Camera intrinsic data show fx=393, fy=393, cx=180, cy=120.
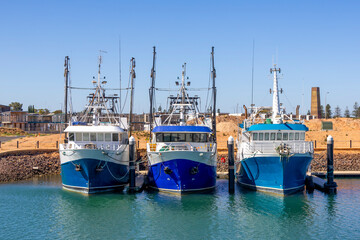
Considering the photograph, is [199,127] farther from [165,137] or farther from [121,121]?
[121,121]

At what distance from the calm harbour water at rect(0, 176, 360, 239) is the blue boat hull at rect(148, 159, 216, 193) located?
722 millimetres

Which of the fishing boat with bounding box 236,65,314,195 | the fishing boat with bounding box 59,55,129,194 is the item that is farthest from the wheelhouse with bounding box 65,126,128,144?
the fishing boat with bounding box 236,65,314,195

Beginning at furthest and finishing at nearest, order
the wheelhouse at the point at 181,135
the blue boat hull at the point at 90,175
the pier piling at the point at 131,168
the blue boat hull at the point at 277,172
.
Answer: the pier piling at the point at 131,168 → the wheelhouse at the point at 181,135 → the blue boat hull at the point at 90,175 → the blue boat hull at the point at 277,172

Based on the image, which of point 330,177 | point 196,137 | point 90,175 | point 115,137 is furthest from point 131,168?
point 330,177

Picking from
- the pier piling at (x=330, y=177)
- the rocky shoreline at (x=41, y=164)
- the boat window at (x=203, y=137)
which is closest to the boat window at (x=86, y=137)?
the boat window at (x=203, y=137)

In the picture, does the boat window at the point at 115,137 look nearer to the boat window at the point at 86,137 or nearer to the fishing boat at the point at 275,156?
the boat window at the point at 86,137

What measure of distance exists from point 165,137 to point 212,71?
912 centimetres

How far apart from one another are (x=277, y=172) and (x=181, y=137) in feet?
26.7

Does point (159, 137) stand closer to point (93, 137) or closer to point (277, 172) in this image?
point (93, 137)

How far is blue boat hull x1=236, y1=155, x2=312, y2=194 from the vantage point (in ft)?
97.1

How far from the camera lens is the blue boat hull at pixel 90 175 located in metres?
30.6

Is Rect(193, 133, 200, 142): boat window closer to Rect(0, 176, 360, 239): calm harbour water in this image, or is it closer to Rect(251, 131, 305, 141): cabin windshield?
Rect(0, 176, 360, 239): calm harbour water

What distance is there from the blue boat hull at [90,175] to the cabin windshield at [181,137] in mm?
4323

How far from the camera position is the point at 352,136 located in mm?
65188
